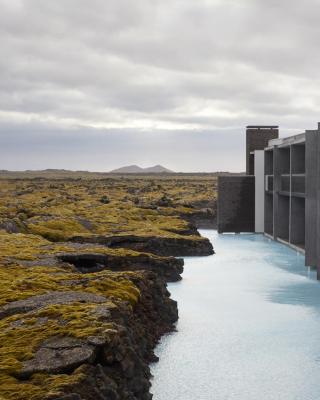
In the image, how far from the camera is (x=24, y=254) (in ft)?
90.9

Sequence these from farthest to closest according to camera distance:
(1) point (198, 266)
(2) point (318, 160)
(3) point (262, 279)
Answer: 1. (1) point (198, 266)
2. (3) point (262, 279)
3. (2) point (318, 160)

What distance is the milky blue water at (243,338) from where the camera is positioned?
55.1ft

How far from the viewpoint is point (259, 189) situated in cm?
5603

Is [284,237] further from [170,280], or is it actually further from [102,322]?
[102,322]

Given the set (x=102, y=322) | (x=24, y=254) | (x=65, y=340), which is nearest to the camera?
(x=65, y=340)

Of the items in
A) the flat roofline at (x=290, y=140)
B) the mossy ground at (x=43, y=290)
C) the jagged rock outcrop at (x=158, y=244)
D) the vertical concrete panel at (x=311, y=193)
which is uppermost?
the flat roofline at (x=290, y=140)

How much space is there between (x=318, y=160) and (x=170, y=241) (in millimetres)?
14558

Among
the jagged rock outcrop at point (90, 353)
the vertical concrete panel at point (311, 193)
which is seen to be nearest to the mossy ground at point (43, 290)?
the jagged rock outcrop at point (90, 353)

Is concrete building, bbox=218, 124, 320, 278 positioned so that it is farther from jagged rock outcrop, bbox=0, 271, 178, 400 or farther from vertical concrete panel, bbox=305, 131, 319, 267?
jagged rock outcrop, bbox=0, 271, 178, 400

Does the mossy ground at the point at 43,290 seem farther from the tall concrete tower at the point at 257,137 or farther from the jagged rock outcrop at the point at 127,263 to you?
the tall concrete tower at the point at 257,137

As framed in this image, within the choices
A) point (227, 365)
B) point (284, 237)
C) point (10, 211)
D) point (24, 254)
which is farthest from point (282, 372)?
point (10, 211)

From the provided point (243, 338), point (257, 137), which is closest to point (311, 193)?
point (243, 338)

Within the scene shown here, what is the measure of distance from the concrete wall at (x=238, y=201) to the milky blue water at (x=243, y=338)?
1938 cm

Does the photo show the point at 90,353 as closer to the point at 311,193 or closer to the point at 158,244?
the point at 311,193
